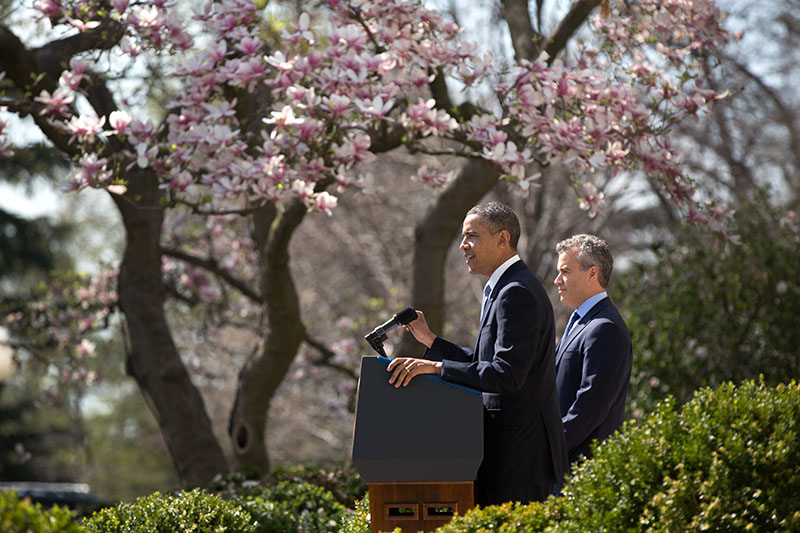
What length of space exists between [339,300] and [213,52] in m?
9.86

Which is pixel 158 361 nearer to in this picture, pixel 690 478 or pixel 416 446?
pixel 416 446

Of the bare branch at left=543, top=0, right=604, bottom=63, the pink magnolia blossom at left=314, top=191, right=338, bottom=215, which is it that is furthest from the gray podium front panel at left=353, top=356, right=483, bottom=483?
the bare branch at left=543, top=0, right=604, bottom=63

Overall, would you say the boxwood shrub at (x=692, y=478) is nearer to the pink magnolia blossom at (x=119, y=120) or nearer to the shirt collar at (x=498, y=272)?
the shirt collar at (x=498, y=272)

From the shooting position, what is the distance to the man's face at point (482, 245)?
3.75 meters

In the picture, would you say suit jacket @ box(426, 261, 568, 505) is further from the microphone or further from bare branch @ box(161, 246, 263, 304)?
bare branch @ box(161, 246, 263, 304)

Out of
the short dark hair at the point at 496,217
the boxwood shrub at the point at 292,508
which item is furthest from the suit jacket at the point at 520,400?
the boxwood shrub at the point at 292,508

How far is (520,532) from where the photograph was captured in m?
3.31

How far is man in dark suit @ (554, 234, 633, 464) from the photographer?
14.0ft

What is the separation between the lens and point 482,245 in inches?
148

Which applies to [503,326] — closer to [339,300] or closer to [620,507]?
[620,507]

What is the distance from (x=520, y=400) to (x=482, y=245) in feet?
2.12

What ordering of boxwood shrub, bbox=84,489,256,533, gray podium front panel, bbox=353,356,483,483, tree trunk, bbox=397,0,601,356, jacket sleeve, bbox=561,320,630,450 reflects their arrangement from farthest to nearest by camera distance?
tree trunk, bbox=397,0,601,356
boxwood shrub, bbox=84,489,256,533
jacket sleeve, bbox=561,320,630,450
gray podium front panel, bbox=353,356,483,483

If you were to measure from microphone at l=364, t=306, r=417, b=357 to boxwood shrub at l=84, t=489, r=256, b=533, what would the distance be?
1480 millimetres

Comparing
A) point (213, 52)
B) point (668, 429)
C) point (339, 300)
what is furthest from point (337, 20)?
point (339, 300)
